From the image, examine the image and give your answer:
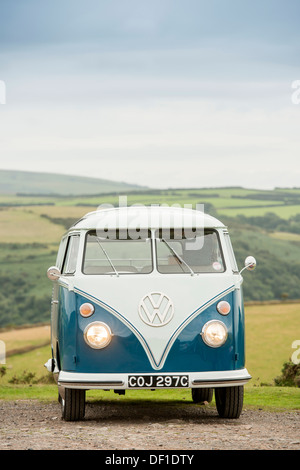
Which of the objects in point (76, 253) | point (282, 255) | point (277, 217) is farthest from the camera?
point (277, 217)

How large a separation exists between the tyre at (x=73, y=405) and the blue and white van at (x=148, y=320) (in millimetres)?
14

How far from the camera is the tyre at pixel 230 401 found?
10906 millimetres

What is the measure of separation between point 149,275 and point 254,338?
152ft

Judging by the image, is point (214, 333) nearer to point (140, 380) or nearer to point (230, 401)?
point (140, 380)

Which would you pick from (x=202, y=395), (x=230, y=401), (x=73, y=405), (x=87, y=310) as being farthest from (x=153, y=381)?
(x=202, y=395)

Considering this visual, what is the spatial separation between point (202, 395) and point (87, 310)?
14.8 feet

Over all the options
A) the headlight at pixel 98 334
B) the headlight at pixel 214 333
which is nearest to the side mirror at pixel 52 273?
the headlight at pixel 98 334

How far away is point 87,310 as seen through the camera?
10.2m

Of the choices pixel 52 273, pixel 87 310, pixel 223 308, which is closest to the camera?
pixel 87 310

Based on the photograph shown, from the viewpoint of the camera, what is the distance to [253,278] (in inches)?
3895

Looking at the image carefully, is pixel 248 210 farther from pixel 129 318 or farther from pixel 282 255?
pixel 129 318

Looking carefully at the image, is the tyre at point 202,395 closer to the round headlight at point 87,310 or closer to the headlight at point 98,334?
the headlight at point 98,334

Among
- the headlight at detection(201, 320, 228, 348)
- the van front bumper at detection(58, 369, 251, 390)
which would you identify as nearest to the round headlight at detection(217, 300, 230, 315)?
the headlight at detection(201, 320, 228, 348)
